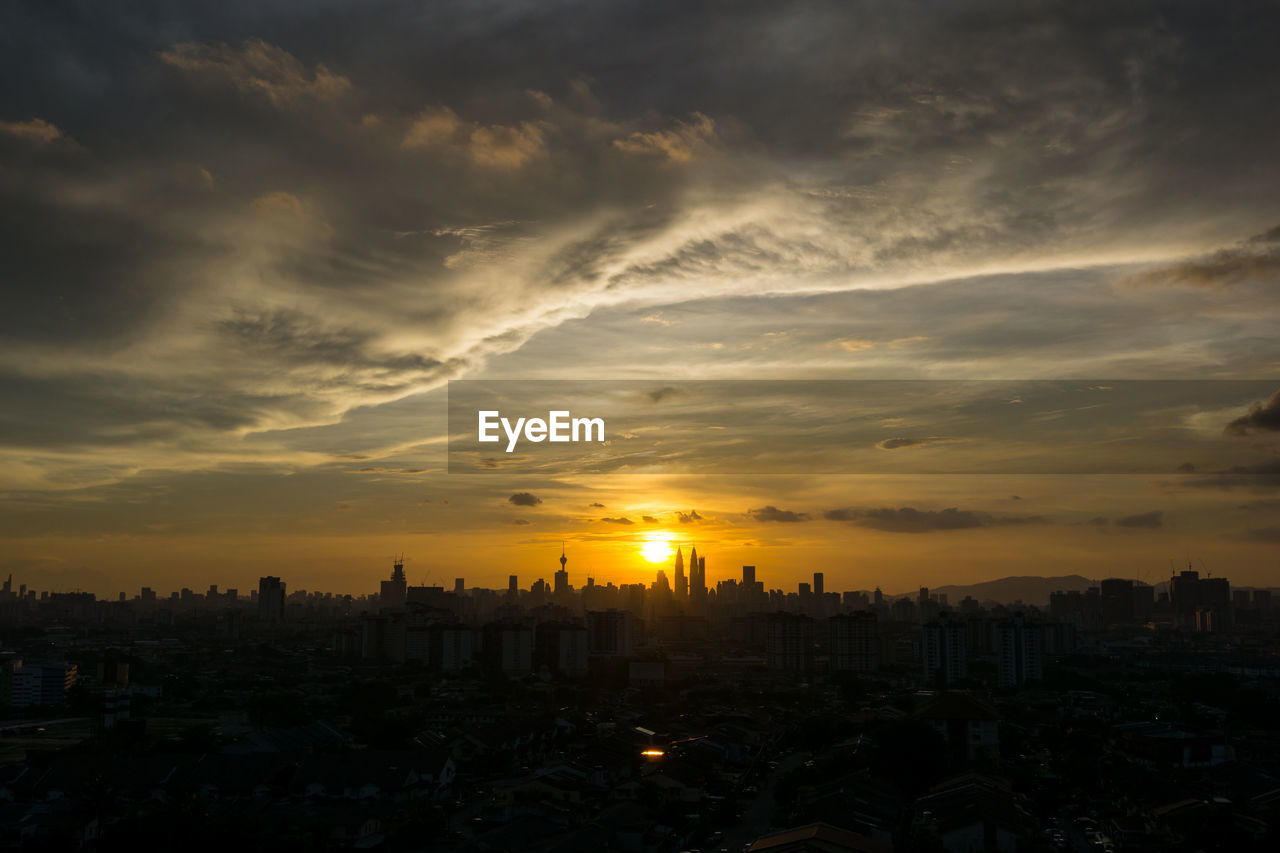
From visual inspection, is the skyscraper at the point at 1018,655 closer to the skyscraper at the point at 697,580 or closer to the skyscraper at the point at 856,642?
the skyscraper at the point at 856,642

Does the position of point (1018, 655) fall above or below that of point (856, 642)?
above

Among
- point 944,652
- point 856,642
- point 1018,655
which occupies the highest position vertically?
point 1018,655

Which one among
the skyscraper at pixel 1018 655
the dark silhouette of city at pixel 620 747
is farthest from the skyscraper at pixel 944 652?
the skyscraper at pixel 1018 655

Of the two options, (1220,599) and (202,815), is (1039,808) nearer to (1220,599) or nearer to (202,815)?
(202,815)

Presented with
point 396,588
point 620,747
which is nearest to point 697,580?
point 396,588

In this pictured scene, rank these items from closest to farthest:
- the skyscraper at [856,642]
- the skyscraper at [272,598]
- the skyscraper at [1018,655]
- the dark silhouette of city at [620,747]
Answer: the dark silhouette of city at [620,747] → the skyscraper at [1018,655] → the skyscraper at [856,642] → the skyscraper at [272,598]

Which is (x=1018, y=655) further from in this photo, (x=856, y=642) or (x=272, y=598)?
(x=272, y=598)

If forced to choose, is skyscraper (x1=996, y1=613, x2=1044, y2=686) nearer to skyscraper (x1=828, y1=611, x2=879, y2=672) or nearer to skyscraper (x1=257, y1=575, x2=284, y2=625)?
skyscraper (x1=828, y1=611, x2=879, y2=672)

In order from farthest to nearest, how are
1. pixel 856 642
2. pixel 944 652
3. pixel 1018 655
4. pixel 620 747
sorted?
1. pixel 856 642
2. pixel 944 652
3. pixel 1018 655
4. pixel 620 747
